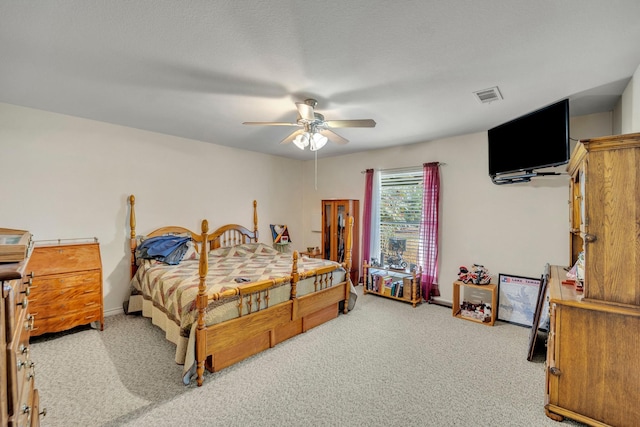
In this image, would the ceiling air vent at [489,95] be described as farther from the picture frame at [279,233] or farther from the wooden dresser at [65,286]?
the wooden dresser at [65,286]

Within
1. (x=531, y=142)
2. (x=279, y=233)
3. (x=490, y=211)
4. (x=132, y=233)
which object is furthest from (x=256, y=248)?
(x=531, y=142)

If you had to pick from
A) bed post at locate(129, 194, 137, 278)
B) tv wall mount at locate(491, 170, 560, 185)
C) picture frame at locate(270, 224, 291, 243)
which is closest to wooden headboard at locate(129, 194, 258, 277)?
bed post at locate(129, 194, 137, 278)

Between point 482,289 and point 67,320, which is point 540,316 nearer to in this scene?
point 482,289

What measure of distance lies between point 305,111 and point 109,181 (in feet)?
9.54

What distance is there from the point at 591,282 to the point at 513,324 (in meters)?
2.06

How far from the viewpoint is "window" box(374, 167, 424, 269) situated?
448 centimetres

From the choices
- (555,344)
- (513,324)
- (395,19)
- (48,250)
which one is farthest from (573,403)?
(48,250)

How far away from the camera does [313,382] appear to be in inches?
90.1

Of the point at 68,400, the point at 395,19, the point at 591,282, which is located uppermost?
the point at 395,19

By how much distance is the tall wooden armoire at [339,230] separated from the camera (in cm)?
507

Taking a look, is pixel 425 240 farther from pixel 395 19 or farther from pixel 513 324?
pixel 395 19

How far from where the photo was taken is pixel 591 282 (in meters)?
1.79

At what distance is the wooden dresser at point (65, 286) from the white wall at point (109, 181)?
1.27 ft

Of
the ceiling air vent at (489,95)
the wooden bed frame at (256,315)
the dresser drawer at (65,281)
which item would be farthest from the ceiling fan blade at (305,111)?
the dresser drawer at (65,281)
